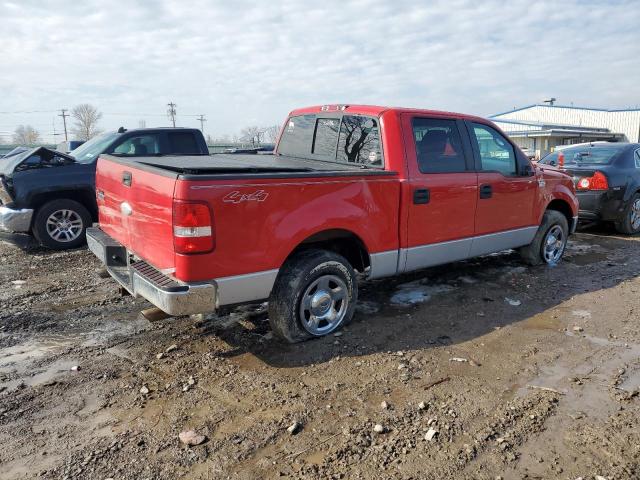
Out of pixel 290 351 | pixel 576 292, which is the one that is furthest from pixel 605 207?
pixel 290 351

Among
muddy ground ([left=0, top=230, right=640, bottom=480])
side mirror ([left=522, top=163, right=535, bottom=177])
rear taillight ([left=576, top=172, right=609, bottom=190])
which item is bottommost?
muddy ground ([left=0, top=230, right=640, bottom=480])

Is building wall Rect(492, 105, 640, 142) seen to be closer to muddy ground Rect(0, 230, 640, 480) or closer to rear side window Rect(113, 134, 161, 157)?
rear side window Rect(113, 134, 161, 157)

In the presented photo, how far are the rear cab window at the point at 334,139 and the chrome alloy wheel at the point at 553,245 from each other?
319 centimetres

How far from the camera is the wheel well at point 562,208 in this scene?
6.81 meters

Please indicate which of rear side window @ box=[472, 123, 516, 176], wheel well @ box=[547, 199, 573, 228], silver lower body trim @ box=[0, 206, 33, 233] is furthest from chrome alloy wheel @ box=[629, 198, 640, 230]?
silver lower body trim @ box=[0, 206, 33, 233]

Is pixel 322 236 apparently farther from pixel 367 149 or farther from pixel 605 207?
pixel 605 207

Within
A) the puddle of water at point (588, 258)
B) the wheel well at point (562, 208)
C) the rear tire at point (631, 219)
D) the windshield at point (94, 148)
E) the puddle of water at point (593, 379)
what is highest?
the windshield at point (94, 148)

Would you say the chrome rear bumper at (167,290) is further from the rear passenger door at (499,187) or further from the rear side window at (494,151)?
the rear side window at (494,151)

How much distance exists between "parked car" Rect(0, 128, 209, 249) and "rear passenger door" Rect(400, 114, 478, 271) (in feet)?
13.0

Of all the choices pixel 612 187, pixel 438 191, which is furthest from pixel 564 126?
pixel 438 191

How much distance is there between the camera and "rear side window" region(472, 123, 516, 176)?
217 inches

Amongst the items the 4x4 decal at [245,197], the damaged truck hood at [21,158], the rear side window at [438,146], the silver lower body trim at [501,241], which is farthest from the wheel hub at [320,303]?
the damaged truck hood at [21,158]

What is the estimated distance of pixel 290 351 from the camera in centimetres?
407

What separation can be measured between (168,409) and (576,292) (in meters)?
4.70
